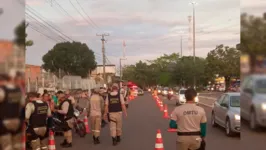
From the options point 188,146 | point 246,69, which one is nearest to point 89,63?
point 188,146

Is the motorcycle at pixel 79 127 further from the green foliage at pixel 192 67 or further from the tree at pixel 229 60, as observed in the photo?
the tree at pixel 229 60

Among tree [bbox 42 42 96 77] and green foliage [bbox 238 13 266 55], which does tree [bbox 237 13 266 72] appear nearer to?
green foliage [bbox 238 13 266 55]

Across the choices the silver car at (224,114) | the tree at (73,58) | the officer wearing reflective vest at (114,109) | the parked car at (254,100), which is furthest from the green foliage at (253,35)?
the officer wearing reflective vest at (114,109)

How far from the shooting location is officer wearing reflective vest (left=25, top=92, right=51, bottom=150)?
16.5 ft

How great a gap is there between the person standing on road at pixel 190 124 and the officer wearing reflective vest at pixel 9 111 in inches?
97.5

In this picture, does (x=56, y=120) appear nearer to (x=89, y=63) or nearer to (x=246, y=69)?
(x=89, y=63)

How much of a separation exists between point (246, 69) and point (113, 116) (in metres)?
8.52

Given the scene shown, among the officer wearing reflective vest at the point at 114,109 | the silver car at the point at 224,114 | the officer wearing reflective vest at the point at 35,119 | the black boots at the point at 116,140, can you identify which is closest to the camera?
the officer wearing reflective vest at the point at 35,119

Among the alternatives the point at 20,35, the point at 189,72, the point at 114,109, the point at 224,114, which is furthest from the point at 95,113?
the point at 20,35

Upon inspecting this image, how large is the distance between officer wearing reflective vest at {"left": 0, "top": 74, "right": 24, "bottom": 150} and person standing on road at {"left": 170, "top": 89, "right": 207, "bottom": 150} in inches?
97.5

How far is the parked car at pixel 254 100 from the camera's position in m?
1.97

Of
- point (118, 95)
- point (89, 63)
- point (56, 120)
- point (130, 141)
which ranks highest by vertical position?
point (89, 63)

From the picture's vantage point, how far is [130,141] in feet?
36.7

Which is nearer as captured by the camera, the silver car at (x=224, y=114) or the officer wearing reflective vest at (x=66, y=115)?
the silver car at (x=224, y=114)
